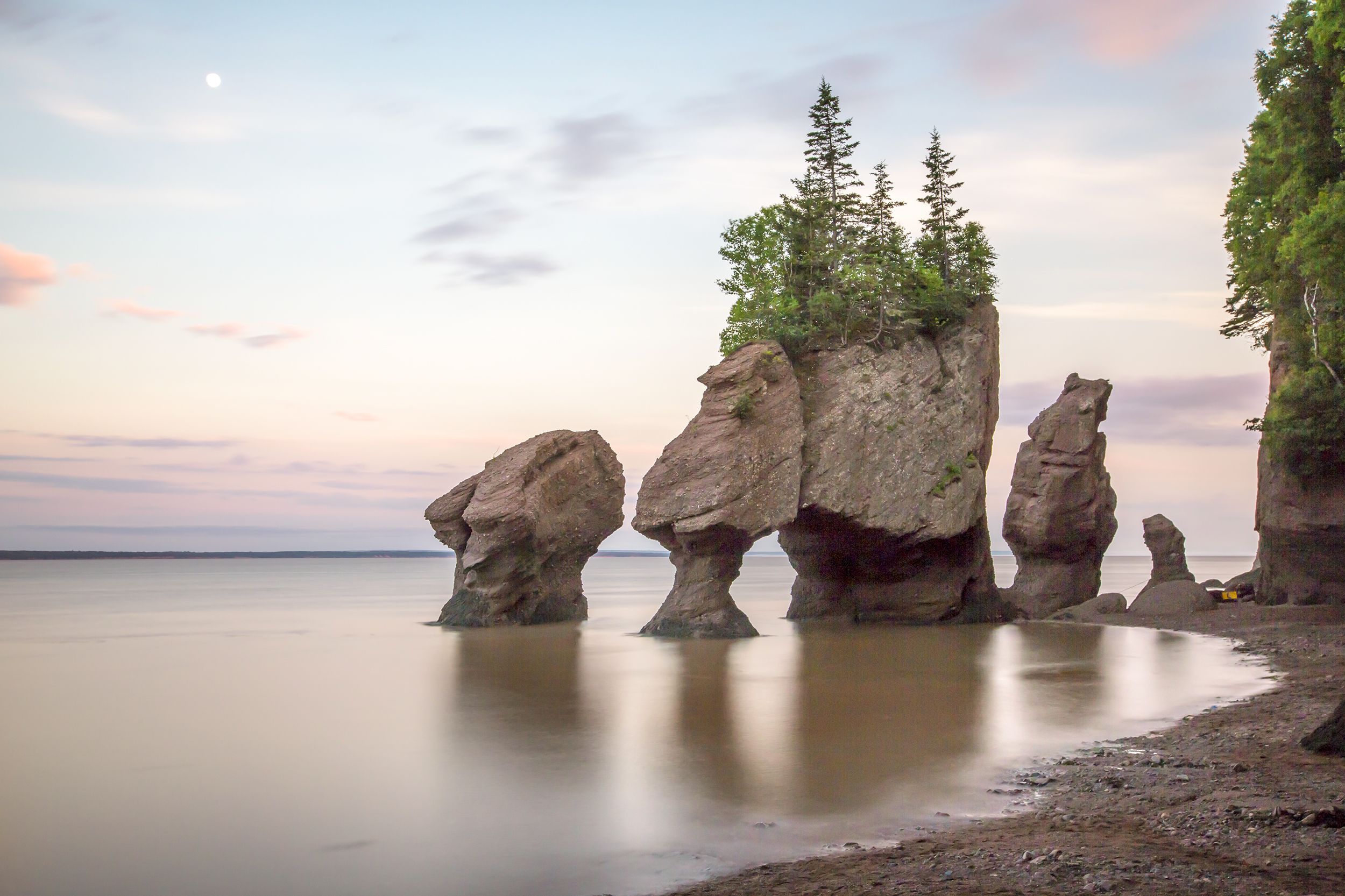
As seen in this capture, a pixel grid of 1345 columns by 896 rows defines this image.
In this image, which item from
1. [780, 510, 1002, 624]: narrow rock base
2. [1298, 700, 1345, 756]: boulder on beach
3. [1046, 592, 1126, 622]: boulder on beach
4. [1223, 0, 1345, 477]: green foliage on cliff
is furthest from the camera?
[1046, 592, 1126, 622]: boulder on beach

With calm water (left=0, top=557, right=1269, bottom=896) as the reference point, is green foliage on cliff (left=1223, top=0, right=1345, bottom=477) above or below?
above

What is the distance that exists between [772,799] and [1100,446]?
3639 cm

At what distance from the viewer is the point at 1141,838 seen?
30.8 ft

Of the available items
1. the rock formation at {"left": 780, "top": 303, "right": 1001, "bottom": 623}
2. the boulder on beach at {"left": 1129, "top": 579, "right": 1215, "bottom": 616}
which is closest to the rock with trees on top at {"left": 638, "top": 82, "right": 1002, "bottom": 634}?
the rock formation at {"left": 780, "top": 303, "right": 1001, "bottom": 623}

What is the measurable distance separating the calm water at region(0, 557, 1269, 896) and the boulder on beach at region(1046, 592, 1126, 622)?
5.26 metres

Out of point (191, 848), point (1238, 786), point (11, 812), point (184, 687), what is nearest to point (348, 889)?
point (191, 848)

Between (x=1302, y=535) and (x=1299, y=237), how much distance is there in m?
13.8

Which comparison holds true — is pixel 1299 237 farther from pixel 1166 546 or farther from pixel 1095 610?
pixel 1166 546

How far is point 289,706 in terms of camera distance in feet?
70.7

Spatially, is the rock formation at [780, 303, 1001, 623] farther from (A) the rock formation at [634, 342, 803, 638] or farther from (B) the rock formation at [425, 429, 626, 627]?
(B) the rock formation at [425, 429, 626, 627]

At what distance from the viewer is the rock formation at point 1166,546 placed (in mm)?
46031

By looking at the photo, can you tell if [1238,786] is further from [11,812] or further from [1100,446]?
[1100,446]

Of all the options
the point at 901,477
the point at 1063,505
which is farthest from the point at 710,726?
the point at 1063,505

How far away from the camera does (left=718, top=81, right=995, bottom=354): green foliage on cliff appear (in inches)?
1554
